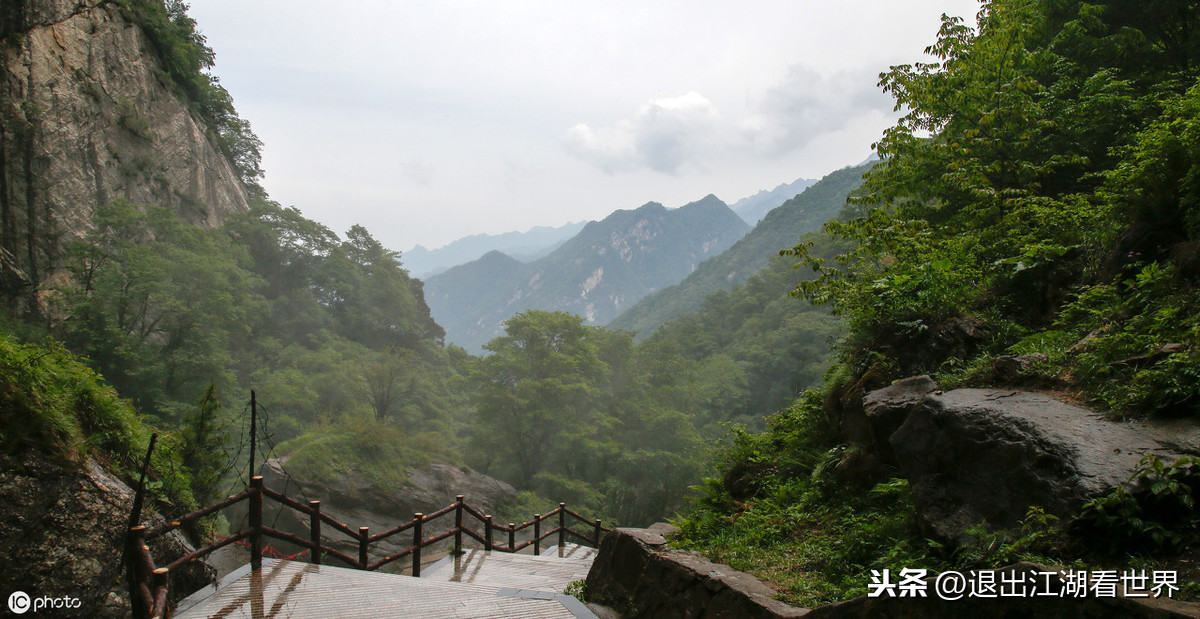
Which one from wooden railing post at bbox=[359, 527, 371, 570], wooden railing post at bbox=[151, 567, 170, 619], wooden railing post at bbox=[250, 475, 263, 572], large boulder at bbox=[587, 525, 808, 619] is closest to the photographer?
wooden railing post at bbox=[151, 567, 170, 619]

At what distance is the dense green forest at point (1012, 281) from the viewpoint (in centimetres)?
376

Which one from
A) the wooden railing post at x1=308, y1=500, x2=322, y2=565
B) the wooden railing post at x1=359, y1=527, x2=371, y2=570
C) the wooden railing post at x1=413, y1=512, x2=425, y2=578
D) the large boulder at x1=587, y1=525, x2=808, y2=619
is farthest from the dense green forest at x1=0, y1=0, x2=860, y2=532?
the large boulder at x1=587, y1=525, x2=808, y2=619

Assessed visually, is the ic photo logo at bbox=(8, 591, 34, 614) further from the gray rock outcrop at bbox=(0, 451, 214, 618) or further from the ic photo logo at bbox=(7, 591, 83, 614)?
the gray rock outcrop at bbox=(0, 451, 214, 618)

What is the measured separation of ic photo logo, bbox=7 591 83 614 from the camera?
6.06 m

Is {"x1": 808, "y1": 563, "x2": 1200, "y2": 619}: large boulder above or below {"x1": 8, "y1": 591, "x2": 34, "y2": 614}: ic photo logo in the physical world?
above

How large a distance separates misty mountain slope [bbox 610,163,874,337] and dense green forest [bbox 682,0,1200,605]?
278 feet

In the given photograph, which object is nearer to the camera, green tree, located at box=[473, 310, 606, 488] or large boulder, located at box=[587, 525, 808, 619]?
large boulder, located at box=[587, 525, 808, 619]

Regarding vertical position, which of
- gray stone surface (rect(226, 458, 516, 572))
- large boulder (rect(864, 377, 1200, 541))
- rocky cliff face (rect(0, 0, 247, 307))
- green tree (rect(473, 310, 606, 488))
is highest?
rocky cliff face (rect(0, 0, 247, 307))

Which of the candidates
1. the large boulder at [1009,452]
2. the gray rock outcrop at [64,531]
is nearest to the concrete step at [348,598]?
the gray rock outcrop at [64,531]

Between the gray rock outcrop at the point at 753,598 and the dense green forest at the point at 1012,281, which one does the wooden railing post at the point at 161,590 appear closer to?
the gray rock outcrop at the point at 753,598

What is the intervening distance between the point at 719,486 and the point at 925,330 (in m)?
3.37

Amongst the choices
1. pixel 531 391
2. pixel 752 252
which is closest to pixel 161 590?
pixel 531 391

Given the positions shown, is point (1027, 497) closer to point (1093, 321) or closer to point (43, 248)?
point (1093, 321)

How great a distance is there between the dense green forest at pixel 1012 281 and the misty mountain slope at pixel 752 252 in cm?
8458
